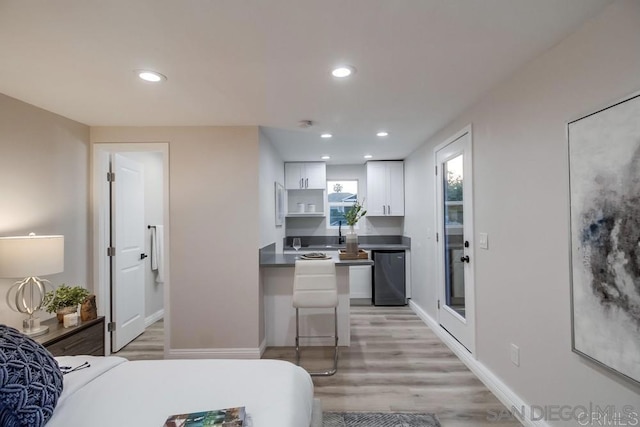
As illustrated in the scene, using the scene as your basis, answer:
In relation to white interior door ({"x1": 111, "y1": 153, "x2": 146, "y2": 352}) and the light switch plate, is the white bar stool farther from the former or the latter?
white interior door ({"x1": 111, "y1": 153, "x2": 146, "y2": 352})

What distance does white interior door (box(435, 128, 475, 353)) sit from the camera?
→ 9.37 feet

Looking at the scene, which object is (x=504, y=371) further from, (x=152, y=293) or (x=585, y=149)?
(x=152, y=293)

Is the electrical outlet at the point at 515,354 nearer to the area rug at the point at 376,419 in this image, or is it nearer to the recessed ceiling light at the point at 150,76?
the area rug at the point at 376,419

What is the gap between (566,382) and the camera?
174cm

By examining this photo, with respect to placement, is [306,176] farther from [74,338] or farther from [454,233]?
[74,338]

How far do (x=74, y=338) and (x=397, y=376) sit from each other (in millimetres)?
2537

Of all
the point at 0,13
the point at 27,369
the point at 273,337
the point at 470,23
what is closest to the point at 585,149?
the point at 470,23

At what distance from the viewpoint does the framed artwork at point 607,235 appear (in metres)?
1.32

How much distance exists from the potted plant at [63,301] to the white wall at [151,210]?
1729 mm

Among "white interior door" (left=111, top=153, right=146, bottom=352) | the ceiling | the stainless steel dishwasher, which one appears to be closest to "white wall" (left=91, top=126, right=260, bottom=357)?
the ceiling

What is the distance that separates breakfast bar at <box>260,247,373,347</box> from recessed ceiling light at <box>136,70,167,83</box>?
6.37 feet

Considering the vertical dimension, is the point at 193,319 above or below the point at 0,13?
below

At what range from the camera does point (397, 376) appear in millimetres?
2748

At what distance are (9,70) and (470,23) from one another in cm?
271
